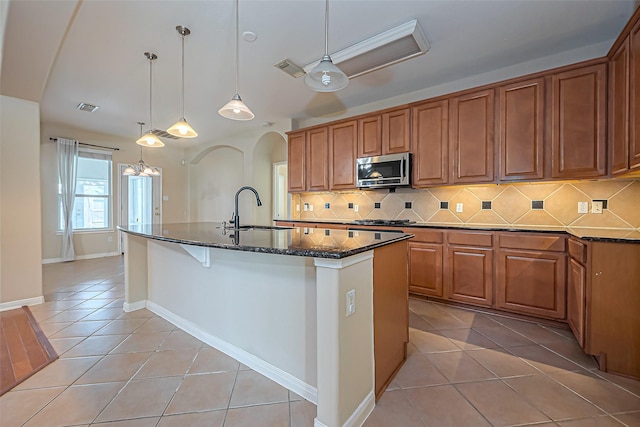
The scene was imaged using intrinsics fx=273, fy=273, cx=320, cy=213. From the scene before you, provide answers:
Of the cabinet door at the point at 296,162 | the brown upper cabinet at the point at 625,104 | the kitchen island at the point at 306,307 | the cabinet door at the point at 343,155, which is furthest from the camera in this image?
the cabinet door at the point at 296,162

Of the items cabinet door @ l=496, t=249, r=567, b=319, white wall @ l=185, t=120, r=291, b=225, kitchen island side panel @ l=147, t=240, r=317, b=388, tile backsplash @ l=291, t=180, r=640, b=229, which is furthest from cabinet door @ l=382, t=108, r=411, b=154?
kitchen island side panel @ l=147, t=240, r=317, b=388

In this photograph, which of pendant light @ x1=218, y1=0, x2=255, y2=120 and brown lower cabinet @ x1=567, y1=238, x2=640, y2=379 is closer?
brown lower cabinet @ x1=567, y1=238, x2=640, y2=379

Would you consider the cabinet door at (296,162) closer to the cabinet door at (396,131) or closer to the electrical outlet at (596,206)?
the cabinet door at (396,131)

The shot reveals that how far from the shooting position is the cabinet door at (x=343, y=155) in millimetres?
3953

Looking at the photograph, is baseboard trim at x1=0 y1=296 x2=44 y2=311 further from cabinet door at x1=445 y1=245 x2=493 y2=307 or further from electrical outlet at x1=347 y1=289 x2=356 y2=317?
cabinet door at x1=445 y1=245 x2=493 y2=307

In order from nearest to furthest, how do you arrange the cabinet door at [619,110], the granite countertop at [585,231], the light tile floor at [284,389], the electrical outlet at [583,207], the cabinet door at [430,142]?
the light tile floor at [284,389] < the granite countertop at [585,231] < the cabinet door at [619,110] < the electrical outlet at [583,207] < the cabinet door at [430,142]

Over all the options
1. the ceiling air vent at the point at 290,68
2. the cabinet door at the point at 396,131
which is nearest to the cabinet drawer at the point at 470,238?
the cabinet door at the point at 396,131

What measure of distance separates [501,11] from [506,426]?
2.82 meters

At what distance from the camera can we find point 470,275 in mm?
2854

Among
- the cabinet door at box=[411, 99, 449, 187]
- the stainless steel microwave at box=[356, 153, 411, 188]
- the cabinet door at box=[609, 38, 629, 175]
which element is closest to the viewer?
the cabinet door at box=[609, 38, 629, 175]

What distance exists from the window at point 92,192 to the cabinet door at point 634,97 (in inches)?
311

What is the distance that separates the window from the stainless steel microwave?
18.4 feet

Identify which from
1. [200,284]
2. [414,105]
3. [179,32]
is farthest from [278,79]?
[200,284]

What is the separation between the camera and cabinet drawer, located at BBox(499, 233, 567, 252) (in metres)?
2.42
